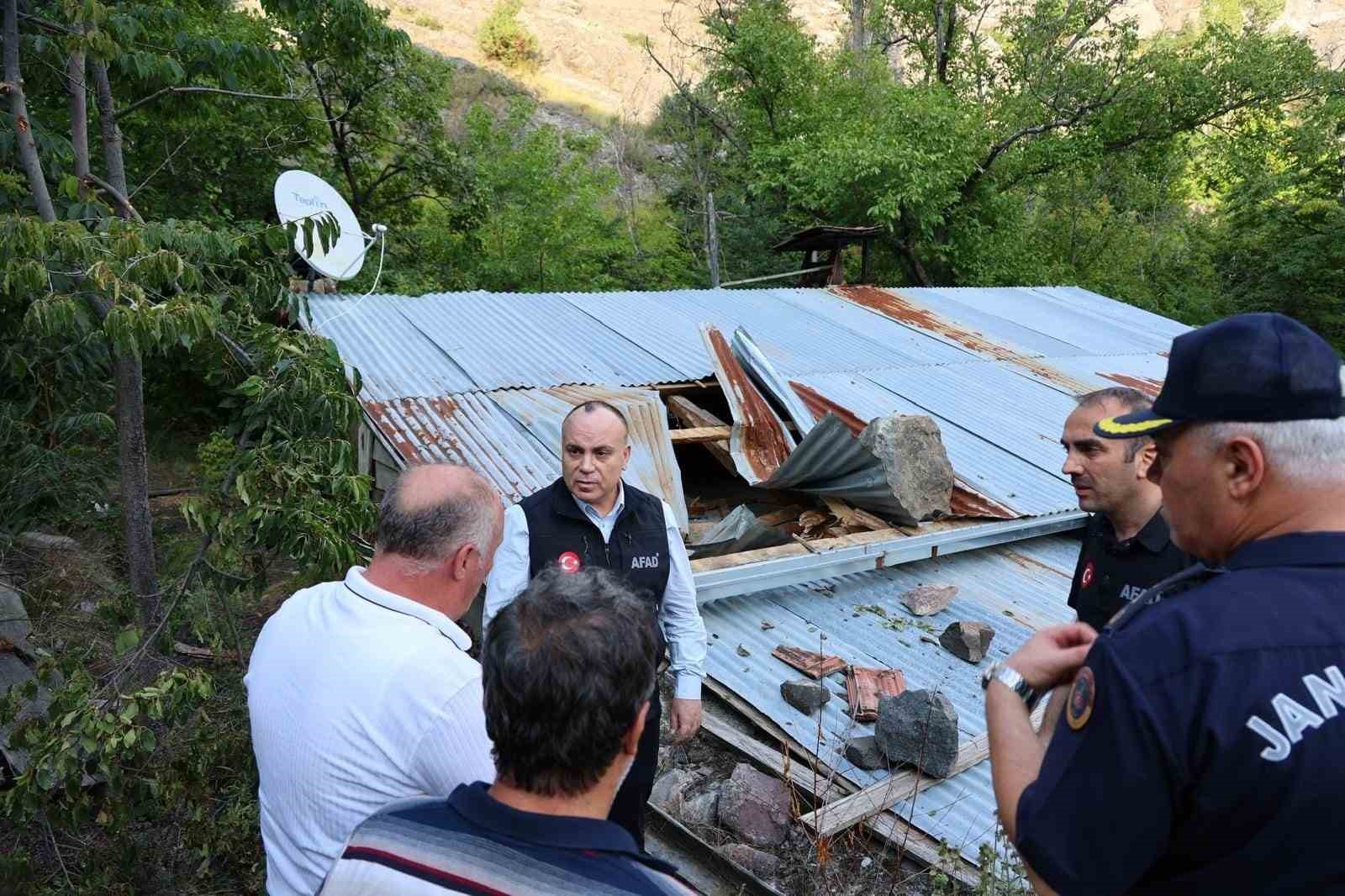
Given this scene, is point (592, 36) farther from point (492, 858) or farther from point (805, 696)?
point (492, 858)

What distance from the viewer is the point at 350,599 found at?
1.84m

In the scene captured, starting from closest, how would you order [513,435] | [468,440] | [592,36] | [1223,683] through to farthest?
[1223,683] < [468,440] < [513,435] < [592,36]

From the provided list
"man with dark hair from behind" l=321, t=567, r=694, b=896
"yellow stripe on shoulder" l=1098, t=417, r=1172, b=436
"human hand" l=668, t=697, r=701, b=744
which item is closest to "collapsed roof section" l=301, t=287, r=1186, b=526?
"human hand" l=668, t=697, r=701, b=744

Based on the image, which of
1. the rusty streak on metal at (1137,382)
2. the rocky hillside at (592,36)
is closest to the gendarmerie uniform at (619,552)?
the rusty streak on metal at (1137,382)

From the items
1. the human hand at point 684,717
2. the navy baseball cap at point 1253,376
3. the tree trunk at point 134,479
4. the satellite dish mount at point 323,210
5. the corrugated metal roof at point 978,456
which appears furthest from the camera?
the satellite dish mount at point 323,210

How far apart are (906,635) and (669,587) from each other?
2177mm

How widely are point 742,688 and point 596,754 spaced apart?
3.12 m

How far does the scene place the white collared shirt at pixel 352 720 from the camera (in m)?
1.62

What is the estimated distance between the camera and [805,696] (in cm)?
412

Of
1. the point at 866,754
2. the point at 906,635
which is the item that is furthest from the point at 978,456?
the point at 866,754

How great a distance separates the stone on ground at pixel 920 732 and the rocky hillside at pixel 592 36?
2901cm

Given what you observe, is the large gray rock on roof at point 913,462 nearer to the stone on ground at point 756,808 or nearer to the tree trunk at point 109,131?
the stone on ground at point 756,808

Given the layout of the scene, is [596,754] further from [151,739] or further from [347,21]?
[347,21]

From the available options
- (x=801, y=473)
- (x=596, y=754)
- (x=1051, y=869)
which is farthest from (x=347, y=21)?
(x=1051, y=869)
